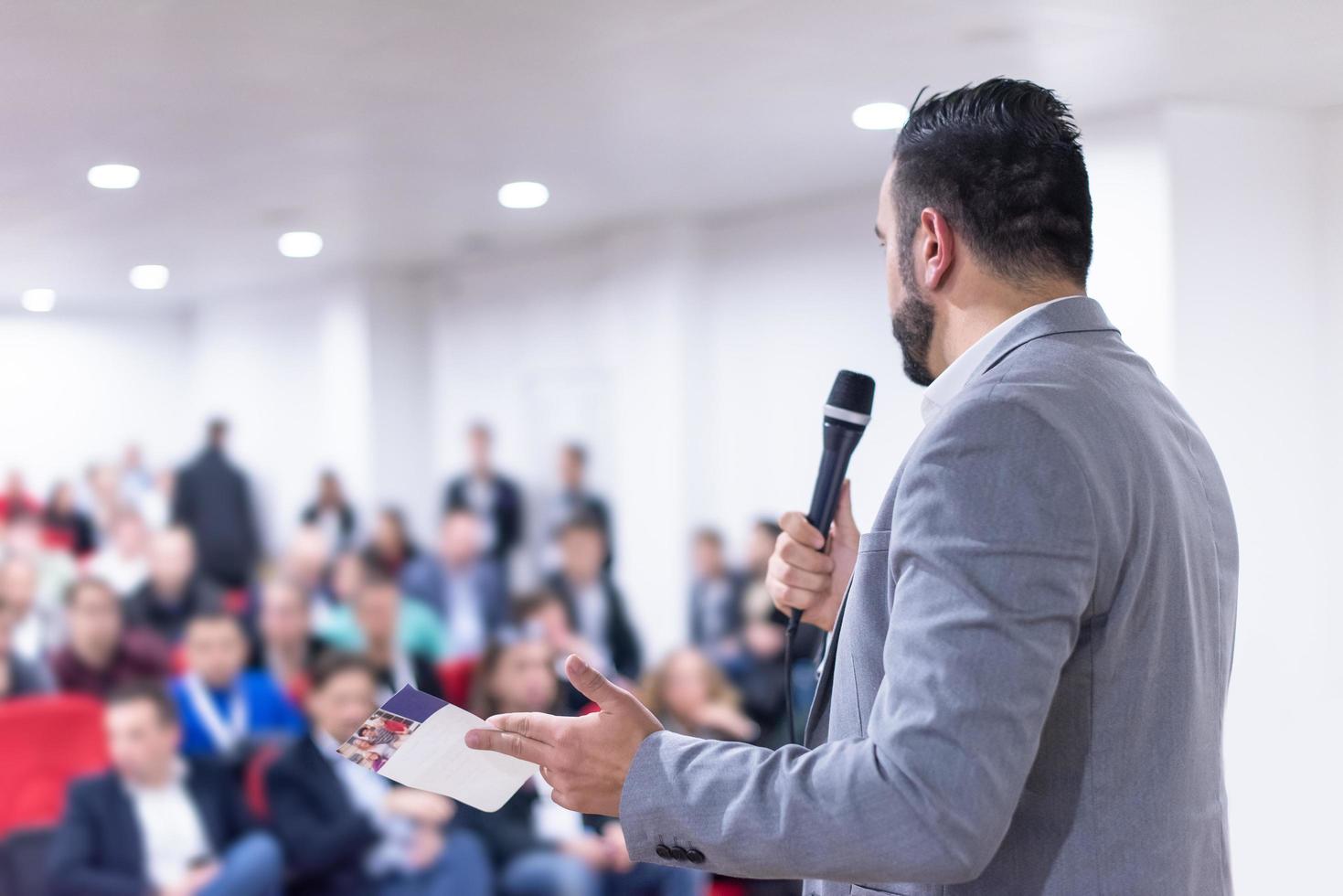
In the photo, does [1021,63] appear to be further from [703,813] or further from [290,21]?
[703,813]

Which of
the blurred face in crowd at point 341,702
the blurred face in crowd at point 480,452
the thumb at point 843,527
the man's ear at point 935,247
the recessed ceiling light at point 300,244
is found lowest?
the blurred face in crowd at point 341,702

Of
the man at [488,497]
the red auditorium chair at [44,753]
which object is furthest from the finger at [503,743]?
the man at [488,497]

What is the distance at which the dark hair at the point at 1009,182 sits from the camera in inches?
48.7

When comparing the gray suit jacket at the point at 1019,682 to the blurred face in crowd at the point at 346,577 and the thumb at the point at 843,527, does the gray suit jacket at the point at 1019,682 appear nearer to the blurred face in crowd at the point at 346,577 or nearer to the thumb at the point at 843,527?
the thumb at the point at 843,527

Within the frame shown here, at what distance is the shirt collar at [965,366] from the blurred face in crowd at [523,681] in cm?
323

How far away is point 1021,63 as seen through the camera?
11.6 feet

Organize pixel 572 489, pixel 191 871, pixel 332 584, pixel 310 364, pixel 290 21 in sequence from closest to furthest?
pixel 290 21 → pixel 191 871 → pixel 332 584 → pixel 572 489 → pixel 310 364

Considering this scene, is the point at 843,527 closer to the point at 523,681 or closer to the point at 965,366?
the point at 965,366

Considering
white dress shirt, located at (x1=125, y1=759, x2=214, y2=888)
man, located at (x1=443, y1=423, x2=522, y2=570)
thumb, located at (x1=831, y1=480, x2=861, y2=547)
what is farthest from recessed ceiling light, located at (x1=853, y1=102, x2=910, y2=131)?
man, located at (x1=443, y1=423, x2=522, y2=570)

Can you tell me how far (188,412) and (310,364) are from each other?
5.82ft

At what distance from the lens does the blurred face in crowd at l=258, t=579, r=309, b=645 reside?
494 cm

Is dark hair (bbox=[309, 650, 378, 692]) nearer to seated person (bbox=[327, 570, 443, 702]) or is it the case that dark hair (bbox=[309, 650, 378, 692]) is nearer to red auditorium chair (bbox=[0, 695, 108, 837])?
seated person (bbox=[327, 570, 443, 702])

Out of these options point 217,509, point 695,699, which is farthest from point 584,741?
point 217,509

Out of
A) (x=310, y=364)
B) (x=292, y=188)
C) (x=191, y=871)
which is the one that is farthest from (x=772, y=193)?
(x=310, y=364)
